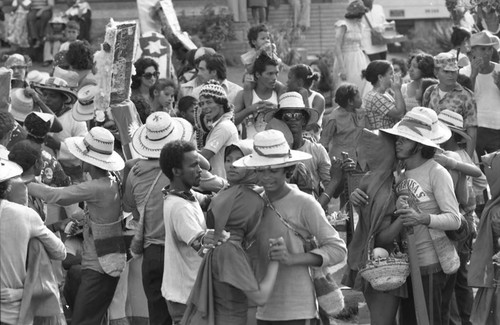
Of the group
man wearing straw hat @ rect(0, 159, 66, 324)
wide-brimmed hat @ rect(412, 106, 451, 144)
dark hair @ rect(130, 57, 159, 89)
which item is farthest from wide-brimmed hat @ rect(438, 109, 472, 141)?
man wearing straw hat @ rect(0, 159, 66, 324)

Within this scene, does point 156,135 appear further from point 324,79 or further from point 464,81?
point 324,79

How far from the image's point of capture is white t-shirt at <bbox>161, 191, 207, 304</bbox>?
819 cm

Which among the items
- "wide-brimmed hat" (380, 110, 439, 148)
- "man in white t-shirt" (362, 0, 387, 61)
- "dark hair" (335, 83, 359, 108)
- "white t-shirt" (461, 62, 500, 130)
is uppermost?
"wide-brimmed hat" (380, 110, 439, 148)

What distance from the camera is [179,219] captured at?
26.7ft

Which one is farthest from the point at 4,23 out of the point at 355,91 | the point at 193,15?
the point at 355,91

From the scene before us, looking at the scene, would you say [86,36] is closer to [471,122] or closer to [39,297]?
[471,122]

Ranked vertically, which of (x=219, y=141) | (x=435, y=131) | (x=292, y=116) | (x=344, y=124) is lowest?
(x=344, y=124)

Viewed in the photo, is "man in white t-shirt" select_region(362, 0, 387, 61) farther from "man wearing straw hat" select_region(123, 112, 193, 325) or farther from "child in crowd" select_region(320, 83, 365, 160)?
"man wearing straw hat" select_region(123, 112, 193, 325)

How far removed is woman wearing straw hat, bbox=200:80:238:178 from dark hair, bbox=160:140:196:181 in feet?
4.99

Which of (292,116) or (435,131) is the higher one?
(435,131)

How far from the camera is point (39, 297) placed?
7871mm

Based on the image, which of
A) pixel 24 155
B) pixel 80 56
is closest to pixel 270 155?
pixel 24 155

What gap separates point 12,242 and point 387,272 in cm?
240

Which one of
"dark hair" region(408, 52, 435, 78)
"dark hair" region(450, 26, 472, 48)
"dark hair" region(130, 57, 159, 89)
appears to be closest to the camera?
"dark hair" region(130, 57, 159, 89)
